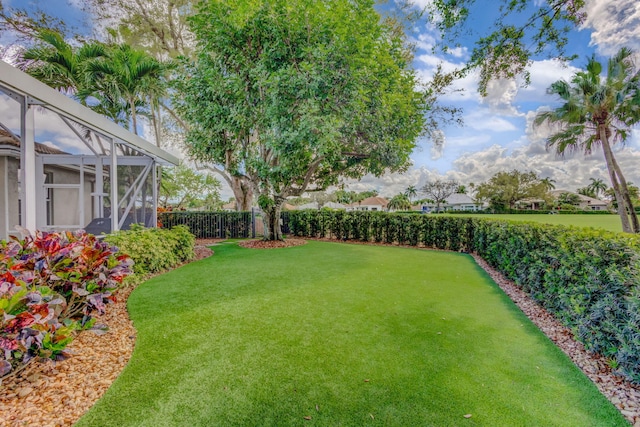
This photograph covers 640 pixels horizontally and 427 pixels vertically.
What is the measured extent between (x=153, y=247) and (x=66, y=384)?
12.8 ft

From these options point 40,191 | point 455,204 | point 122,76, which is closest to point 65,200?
point 40,191

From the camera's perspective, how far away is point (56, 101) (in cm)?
436

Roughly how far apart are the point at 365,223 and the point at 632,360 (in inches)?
401

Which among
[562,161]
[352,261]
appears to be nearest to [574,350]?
[352,261]

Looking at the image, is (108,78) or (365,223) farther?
(365,223)

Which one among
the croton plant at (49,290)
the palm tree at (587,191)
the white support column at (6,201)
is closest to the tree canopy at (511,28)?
the croton plant at (49,290)

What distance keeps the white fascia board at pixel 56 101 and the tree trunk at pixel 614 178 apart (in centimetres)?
1622

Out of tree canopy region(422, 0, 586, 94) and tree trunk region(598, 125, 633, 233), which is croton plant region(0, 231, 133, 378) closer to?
tree canopy region(422, 0, 586, 94)

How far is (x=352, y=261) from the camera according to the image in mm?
7969

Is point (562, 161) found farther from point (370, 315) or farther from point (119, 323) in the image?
point (119, 323)

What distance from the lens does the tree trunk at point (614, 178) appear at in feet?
33.9

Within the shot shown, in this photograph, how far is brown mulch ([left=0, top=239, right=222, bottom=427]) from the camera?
6.64 ft

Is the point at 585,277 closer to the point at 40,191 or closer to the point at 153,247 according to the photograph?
the point at 153,247

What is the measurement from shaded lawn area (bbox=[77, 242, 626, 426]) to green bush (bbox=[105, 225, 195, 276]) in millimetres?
877
